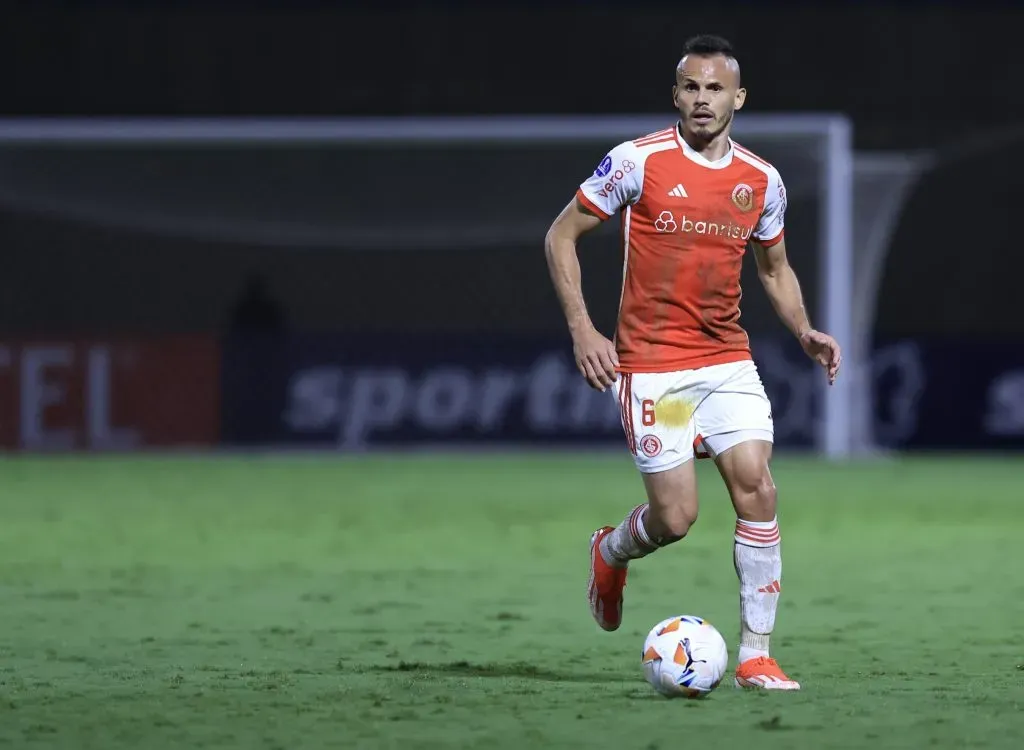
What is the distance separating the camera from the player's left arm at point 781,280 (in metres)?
5.39

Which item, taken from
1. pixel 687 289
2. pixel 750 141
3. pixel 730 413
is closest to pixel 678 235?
pixel 687 289

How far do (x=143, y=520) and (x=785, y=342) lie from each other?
22.1 feet

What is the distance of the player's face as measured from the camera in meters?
5.20

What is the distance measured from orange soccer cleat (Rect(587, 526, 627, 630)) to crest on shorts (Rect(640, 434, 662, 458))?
17.9 inches

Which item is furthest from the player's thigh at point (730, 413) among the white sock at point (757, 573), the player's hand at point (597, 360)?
the player's hand at point (597, 360)

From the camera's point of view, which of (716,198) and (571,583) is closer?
(716,198)

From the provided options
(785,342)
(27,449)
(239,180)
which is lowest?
(27,449)

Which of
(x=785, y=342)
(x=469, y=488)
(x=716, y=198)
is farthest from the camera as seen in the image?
(x=785, y=342)

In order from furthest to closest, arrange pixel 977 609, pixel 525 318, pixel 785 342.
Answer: pixel 525 318, pixel 785 342, pixel 977 609

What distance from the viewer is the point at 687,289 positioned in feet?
17.6

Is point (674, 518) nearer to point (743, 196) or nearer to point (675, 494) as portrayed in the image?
point (675, 494)

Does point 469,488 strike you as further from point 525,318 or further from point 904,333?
point 904,333

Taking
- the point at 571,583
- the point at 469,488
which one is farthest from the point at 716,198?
the point at 469,488

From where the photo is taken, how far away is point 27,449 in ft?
53.2
